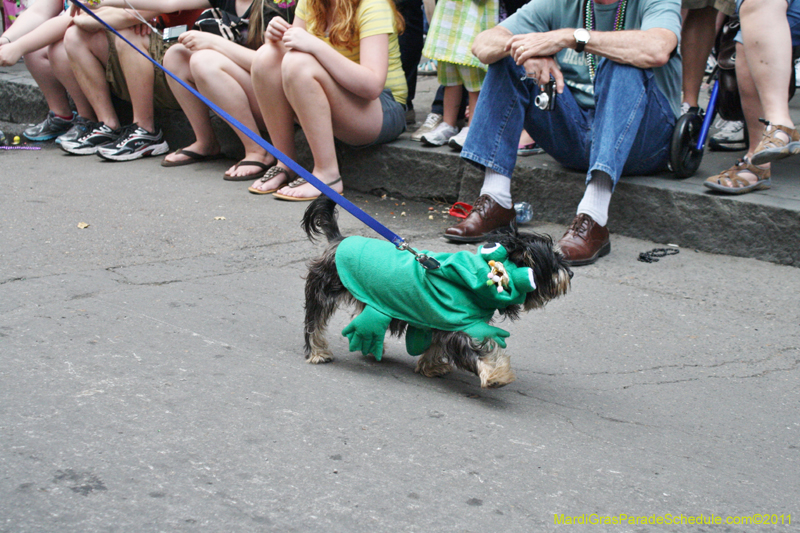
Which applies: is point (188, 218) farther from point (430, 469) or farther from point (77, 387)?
point (430, 469)

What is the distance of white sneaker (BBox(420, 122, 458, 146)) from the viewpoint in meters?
5.25

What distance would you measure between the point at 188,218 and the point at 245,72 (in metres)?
1.53

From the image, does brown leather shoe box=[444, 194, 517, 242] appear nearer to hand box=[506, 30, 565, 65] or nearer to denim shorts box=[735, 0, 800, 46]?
hand box=[506, 30, 565, 65]

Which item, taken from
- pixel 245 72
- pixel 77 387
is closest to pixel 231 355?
pixel 77 387

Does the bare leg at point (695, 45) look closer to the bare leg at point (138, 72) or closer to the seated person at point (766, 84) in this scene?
the seated person at point (766, 84)

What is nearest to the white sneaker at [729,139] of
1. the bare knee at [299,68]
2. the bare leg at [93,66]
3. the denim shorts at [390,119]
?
the denim shorts at [390,119]

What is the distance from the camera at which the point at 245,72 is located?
5.55 meters

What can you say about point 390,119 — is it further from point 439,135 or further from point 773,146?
point 773,146

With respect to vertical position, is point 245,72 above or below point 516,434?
above

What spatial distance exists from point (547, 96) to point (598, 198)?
63 centimetres

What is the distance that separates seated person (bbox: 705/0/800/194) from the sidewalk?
0.36 ft

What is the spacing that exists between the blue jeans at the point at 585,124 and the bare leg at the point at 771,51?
1.66 feet

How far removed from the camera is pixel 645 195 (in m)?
4.20

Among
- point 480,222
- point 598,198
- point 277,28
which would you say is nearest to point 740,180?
point 598,198
